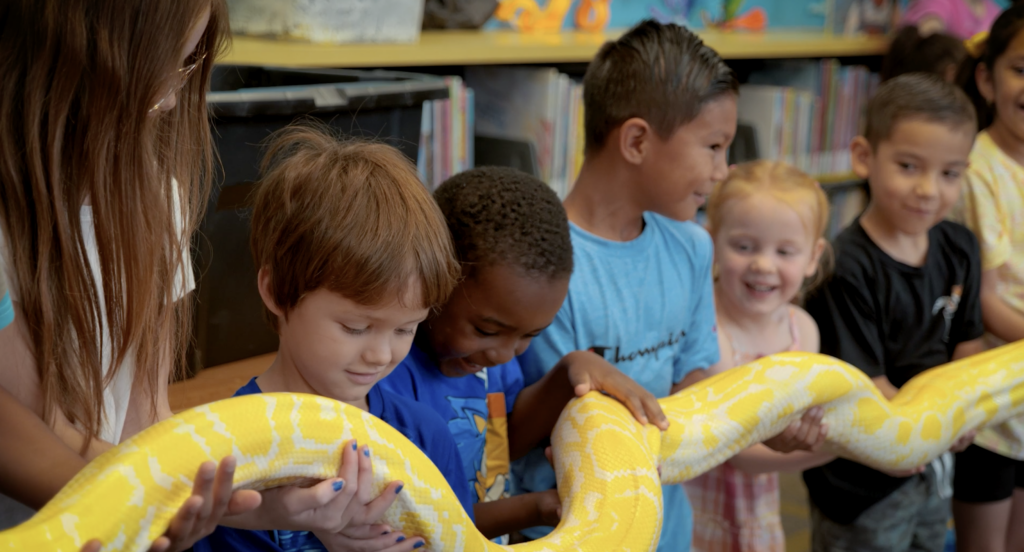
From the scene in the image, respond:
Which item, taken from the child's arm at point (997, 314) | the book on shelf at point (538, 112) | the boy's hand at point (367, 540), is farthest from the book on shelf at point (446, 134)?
the boy's hand at point (367, 540)

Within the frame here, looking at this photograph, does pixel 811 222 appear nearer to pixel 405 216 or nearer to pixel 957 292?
pixel 957 292

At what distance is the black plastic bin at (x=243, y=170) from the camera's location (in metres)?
1.27

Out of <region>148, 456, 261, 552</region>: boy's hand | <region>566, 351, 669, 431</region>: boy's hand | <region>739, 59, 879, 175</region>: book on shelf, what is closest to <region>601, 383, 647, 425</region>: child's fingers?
<region>566, 351, 669, 431</region>: boy's hand

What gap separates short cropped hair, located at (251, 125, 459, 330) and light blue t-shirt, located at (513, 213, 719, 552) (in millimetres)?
349

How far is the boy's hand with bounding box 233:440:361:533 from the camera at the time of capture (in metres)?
0.78

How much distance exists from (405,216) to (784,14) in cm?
330

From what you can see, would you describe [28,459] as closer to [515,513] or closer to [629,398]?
[515,513]

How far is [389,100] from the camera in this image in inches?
56.4

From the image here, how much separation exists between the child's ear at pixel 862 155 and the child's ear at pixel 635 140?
0.73 metres

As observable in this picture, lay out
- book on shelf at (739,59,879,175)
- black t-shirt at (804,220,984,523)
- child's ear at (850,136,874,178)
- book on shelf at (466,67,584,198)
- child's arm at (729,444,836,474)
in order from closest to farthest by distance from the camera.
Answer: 1. child's arm at (729,444,836,474)
2. black t-shirt at (804,220,984,523)
3. child's ear at (850,136,874,178)
4. book on shelf at (466,67,584,198)
5. book on shelf at (739,59,879,175)

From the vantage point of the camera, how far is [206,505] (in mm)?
710

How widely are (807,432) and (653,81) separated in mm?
611

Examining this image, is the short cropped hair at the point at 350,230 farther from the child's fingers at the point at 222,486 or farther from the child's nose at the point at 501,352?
the child's fingers at the point at 222,486

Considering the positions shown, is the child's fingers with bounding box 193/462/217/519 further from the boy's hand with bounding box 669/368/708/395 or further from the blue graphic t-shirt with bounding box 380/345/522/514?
the boy's hand with bounding box 669/368/708/395
